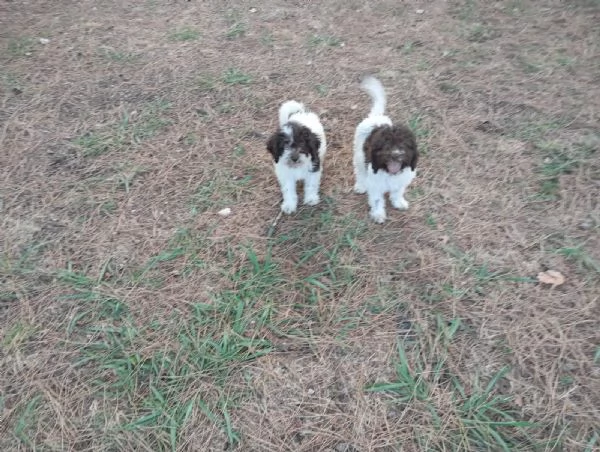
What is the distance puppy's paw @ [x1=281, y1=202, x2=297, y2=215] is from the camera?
3639mm

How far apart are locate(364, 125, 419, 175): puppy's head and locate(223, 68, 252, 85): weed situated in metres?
2.49

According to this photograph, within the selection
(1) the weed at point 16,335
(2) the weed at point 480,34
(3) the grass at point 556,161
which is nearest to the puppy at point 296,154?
(3) the grass at point 556,161

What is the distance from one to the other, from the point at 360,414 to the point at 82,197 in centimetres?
304

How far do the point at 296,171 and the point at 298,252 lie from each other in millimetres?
665

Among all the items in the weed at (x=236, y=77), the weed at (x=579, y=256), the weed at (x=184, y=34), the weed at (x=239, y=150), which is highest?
the weed at (x=184, y=34)

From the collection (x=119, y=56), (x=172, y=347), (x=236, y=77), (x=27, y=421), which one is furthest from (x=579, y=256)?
(x=119, y=56)

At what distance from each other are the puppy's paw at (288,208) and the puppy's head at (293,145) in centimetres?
39

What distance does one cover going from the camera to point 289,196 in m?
3.61

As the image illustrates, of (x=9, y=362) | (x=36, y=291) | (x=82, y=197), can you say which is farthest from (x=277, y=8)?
(x=9, y=362)

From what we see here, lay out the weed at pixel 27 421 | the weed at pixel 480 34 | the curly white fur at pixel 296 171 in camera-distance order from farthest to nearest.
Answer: the weed at pixel 480 34 < the curly white fur at pixel 296 171 < the weed at pixel 27 421

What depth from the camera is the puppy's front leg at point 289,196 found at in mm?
3551

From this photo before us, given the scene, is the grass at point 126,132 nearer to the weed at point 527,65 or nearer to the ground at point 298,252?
the ground at point 298,252

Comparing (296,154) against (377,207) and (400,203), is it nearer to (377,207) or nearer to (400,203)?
(377,207)

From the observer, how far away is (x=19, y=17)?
6363 mm
